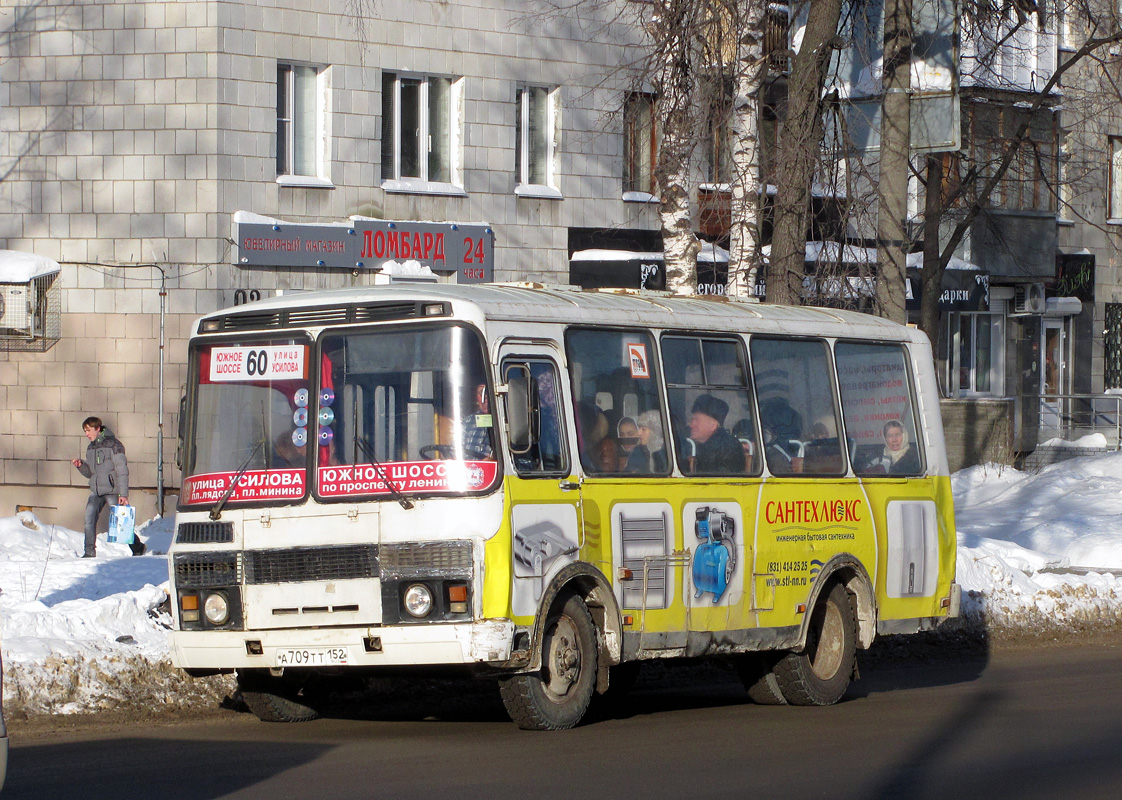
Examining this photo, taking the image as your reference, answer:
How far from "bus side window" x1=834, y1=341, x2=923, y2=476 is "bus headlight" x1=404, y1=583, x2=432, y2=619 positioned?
4.23 m

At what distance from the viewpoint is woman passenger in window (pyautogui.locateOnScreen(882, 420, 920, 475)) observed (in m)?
12.7

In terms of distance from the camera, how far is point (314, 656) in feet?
30.6

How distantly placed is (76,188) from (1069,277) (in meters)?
23.2

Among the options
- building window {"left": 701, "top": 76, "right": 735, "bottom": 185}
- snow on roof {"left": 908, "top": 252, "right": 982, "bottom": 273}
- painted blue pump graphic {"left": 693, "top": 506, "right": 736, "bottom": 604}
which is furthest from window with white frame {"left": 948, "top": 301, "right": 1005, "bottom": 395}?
painted blue pump graphic {"left": 693, "top": 506, "right": 736, "bottom": 604}

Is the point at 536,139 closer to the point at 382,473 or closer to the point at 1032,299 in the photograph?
the point at 1032,299

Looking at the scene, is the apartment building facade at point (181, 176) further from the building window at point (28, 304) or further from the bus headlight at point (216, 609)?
the bus headlight at point (216, 609)

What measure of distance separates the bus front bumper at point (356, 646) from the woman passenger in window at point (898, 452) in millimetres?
4536

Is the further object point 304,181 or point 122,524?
point 304,181

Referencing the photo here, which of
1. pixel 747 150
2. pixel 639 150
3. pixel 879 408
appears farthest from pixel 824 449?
pixel 639 150

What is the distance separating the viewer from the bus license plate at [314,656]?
364 inches

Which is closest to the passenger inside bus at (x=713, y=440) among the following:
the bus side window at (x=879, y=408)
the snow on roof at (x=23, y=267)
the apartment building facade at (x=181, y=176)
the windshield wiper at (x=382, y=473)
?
the bus side window at (x=879, y=408)

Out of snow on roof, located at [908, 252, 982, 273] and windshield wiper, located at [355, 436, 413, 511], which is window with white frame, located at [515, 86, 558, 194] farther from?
windshield wiper, located at [355, 436, 413, 511]

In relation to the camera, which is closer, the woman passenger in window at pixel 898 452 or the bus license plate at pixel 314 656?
the bus license plate at pixel 314 656

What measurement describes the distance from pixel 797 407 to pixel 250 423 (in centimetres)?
394
